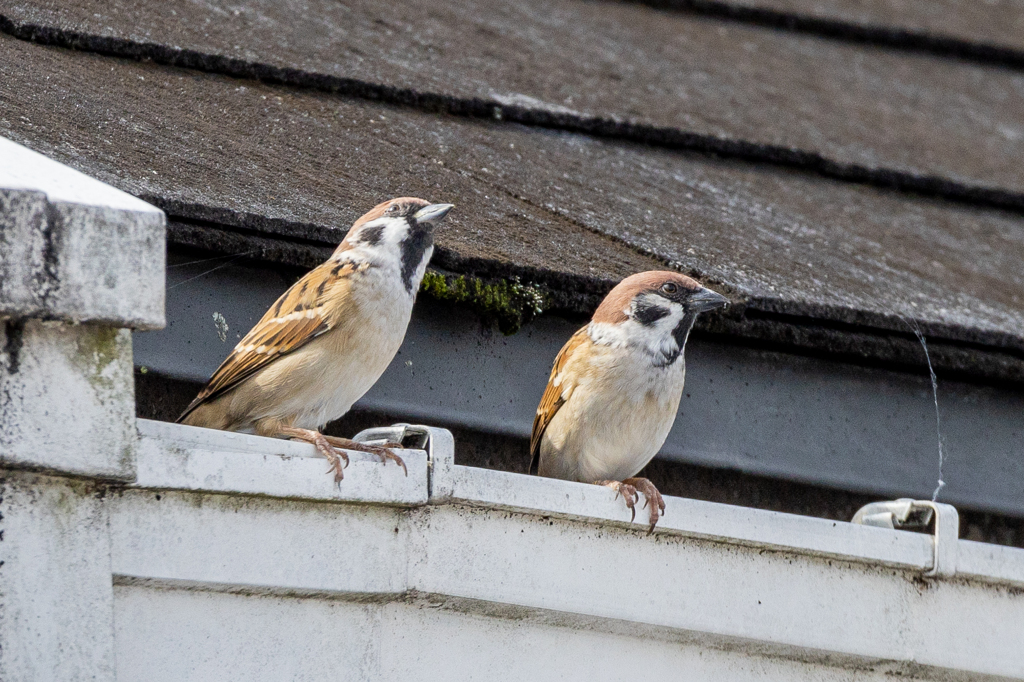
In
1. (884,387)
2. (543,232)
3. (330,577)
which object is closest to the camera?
(330,577)

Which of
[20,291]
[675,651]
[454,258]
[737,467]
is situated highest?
[20,291]

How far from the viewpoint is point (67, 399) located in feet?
5.60

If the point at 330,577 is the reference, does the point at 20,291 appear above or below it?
above

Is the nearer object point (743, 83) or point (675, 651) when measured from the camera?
point (675, 651)

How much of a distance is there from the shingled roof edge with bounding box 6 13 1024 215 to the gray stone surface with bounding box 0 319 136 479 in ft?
4.82

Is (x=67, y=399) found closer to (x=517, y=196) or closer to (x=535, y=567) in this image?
(x=535, y=567)

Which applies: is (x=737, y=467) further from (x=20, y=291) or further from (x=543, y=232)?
(x=20, y=291)

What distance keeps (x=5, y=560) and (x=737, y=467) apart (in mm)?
1725

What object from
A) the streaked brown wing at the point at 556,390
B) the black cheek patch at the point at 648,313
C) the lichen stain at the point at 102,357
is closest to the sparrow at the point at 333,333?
the streaked brown wing at the point at 556,390

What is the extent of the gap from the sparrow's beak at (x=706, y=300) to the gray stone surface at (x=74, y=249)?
1.34 metres

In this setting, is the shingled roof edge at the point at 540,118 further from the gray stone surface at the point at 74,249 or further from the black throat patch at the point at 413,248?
the gray stone surface at the point at 74,249

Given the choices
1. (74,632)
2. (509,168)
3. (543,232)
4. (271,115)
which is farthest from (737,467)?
(74,632)

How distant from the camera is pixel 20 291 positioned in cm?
162

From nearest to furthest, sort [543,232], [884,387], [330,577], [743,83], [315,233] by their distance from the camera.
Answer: [330,577], [315,233], [543,232], [884,387], [743,83]
